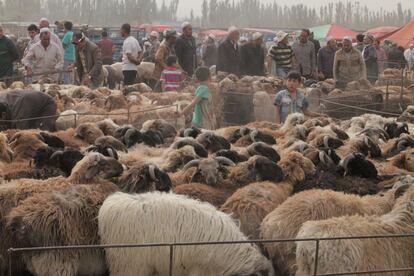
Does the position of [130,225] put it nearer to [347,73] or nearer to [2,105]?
[2,105]

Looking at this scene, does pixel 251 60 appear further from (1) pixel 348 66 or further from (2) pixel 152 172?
(2) pixel 152 172

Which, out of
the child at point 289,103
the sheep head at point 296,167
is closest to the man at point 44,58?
the child at point 289,103

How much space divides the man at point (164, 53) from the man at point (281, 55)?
252 cm

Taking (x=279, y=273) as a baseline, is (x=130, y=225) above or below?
above

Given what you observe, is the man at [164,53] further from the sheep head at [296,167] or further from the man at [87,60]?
the sheep head at [296,167]

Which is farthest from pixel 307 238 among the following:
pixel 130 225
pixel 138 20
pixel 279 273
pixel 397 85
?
pixel 138 20

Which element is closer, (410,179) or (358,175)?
(410,179)

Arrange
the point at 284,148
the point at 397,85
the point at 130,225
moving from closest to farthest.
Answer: the point at 130,225, the point at 284,148, the point at 397,85

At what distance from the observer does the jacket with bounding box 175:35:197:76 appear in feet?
61.3

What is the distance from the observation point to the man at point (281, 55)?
19.2 metres

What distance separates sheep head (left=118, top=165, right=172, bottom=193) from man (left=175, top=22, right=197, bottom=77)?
11131 millimetres

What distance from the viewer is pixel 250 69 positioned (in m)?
19.8

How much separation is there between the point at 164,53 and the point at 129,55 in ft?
3.00

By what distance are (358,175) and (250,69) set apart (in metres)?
11.2
